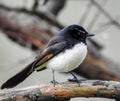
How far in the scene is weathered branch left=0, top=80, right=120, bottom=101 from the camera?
12.3ft

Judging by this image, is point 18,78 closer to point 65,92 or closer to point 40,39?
point 65,92

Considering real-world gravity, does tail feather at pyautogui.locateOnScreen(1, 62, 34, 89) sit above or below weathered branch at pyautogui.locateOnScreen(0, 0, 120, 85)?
below

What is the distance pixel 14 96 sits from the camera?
3.77 metres

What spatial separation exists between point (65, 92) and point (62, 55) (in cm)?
24

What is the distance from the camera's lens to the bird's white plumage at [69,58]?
3.86m

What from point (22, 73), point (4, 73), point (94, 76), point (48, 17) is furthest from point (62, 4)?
point (22, 73)

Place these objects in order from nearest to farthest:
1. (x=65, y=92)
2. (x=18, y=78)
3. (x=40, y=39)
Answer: (x=65, y=92), (x=18, y=78), (x=40, y=39)

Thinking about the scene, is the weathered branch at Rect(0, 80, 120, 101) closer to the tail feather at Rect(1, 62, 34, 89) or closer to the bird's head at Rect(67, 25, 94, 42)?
the tail feather at Rect(1, 62, 34, 89)

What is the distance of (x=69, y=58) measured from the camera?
3.86 metres

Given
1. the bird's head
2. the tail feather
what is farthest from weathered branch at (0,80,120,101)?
the bird's head

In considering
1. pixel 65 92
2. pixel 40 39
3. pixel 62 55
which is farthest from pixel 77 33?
pixel 40 39

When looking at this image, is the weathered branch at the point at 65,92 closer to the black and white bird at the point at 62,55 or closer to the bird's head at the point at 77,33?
Answer: the black and white bird at the point at 62,55

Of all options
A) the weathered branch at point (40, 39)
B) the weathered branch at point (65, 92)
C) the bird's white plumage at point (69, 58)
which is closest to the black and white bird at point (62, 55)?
the bird's white plumage at point (69, 58)

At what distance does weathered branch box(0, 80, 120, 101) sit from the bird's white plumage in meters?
0.14
